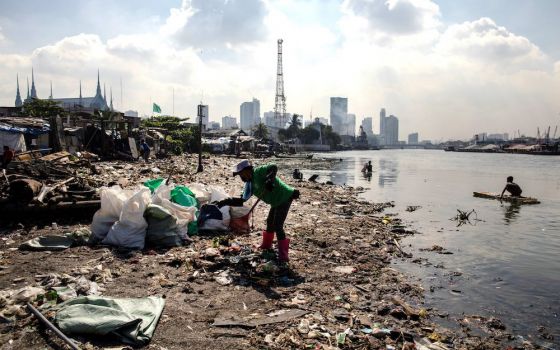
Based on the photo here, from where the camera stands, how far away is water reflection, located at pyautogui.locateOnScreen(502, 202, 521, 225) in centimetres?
1263

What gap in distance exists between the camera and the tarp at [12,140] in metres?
16.2

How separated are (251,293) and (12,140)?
1684cm

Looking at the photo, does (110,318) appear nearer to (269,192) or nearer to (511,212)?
(269,192)

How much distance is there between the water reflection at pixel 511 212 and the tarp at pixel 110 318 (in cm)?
1215

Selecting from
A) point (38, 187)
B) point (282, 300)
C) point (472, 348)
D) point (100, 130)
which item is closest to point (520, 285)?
point (472, 348)

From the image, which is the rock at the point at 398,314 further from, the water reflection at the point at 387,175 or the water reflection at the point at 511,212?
the water reflection at the point at 387,175

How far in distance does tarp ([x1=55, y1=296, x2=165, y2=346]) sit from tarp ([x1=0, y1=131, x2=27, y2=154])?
16.2 metres

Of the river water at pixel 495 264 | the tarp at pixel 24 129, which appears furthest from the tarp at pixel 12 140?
the river water at pixel 495 264

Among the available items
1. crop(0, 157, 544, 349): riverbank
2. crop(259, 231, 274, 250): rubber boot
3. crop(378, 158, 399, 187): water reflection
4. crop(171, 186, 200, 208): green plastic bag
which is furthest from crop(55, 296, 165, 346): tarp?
crop(378, 158, 399, 187): water reflection

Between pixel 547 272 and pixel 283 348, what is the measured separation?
21.0ft

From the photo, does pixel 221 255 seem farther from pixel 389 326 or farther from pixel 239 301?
pixel 389 326

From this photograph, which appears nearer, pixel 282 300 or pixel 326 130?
pixel 282 300

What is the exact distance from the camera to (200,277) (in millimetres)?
5047

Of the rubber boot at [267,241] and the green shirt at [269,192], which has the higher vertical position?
the green shirt at [269,192]
